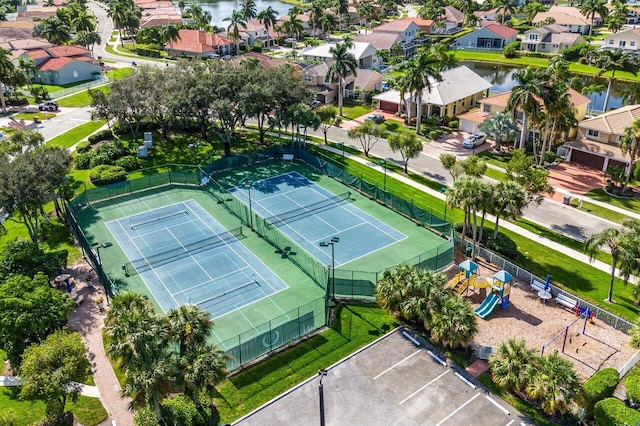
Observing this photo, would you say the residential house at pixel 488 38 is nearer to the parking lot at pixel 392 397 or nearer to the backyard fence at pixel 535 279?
the backyard fence at pixel 535 279

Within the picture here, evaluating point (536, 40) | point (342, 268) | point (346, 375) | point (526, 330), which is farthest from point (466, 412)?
point (536, 40)

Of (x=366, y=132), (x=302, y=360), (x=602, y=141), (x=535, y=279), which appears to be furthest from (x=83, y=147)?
Answer: (x=602, y=141)

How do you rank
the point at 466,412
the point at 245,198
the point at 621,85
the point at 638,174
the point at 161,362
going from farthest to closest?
the point at 621,85
the point at 638,174
the point at 245,198
the point at 466,412
the point at 161,362

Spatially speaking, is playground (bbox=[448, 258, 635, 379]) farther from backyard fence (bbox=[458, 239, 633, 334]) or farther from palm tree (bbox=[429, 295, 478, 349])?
palm tree (bbox=[429, 295, 478, 349])

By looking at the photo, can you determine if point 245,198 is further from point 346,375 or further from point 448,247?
point 346,375

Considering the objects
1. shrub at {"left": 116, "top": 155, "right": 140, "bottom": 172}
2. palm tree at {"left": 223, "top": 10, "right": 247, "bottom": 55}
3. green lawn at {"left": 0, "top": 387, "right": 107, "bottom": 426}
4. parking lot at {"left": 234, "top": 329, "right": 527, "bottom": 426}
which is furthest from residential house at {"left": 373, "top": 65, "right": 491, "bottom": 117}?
green lawn at {"left": 0, "top": 387, "right": 107, "bottom": 426}

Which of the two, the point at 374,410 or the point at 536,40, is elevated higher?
the point at 536,40
